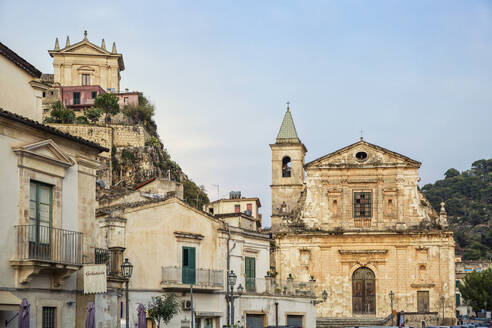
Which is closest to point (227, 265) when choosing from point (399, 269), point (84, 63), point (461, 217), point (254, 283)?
point (254, 283)

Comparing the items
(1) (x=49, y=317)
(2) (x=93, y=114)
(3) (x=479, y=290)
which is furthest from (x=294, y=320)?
(2) (x=93, y=114)

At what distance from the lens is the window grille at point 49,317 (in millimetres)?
21750

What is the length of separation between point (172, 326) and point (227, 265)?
548cm

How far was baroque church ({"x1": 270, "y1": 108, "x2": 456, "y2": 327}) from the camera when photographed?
60.2m

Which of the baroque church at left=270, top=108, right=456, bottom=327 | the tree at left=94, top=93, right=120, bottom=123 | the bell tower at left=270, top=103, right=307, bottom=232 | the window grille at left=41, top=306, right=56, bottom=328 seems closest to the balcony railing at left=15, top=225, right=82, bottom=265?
the window grille at left=41, top=306, right=56, bottom=328

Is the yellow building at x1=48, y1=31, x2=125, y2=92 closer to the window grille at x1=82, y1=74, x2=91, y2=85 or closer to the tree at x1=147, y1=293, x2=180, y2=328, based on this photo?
the window grille at x1=82, y1=74, x2=91, y2=85

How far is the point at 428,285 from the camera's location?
196ft

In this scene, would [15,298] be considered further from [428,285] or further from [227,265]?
[428,285]

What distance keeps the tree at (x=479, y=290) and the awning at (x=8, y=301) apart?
200 feet

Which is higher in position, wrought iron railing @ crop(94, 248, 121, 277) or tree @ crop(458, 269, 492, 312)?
wrought iron railing @ crop(94, 248, 121, 277)

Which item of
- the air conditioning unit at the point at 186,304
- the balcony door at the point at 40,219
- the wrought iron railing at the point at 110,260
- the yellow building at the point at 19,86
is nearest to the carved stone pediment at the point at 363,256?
the air conditioning unit at the point at 186,304

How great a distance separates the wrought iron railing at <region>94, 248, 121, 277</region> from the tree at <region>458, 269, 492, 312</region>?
172 feet

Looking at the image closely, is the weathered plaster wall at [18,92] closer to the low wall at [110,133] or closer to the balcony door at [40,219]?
the balcony door at [40,219]

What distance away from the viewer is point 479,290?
250 ft
